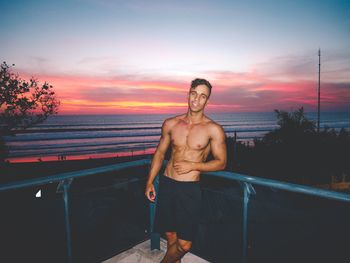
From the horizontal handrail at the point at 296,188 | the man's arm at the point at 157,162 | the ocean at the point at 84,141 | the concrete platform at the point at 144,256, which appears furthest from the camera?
the ocean at the point at 84,141

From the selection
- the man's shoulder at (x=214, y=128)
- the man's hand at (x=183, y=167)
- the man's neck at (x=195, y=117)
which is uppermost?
the man's neck at (x=195, y=117)

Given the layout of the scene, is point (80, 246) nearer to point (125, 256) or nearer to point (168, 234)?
point (125, 256)

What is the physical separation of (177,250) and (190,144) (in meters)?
1.16

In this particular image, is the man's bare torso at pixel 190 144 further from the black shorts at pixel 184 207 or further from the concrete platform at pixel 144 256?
the concrete platform at pixel 144 256

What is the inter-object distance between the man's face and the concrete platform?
1.92 metres

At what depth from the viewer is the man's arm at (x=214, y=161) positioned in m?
2.22

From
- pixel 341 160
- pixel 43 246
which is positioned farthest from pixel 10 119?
pixel 341 160

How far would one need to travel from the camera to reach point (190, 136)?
2520 mm

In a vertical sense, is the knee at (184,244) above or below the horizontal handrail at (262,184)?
below

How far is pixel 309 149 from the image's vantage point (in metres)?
10.1

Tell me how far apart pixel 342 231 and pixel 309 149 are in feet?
21.0

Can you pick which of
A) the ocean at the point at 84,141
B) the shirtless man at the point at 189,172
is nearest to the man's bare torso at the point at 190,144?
the shirtless man at the point at 189,172

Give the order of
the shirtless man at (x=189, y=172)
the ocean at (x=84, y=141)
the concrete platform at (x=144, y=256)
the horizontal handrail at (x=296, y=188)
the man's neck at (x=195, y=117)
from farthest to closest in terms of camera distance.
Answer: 1. the ocean at (x=84, y=141)
2. the concrete platform at (x=144, y=256)
3. the man's neck at (x=195, y=117)
4. the shirtless man at (x=189, y=172)
5. the horizontal handrail at (x=296, y=188)

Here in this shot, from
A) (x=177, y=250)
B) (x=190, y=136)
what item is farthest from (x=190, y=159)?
(x=177, y=250)
